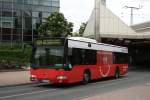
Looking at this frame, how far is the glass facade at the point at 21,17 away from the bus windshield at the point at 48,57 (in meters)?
38.8

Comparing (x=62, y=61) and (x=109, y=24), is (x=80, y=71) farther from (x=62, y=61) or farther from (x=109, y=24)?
(x=109, y=24)

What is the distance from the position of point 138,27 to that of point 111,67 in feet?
132

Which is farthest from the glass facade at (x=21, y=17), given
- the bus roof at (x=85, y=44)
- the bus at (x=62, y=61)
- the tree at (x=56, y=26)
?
the bus at (x=62, y=61)

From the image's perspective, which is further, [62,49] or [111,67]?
[111,67]

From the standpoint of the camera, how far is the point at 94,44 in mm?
25156

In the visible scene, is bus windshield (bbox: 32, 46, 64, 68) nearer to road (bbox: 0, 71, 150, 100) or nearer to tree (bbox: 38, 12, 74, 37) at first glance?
road (bbox: 0, 71, 150, 100)

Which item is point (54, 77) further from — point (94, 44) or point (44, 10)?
point (44, 10)

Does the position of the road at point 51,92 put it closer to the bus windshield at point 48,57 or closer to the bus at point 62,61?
the bus at point 62,61

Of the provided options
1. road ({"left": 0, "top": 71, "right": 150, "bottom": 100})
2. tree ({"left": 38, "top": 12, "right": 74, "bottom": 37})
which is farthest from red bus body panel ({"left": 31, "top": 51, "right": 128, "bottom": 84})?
tree ({"left": 38, "top": 12, "right": 74, "bottom": 37})

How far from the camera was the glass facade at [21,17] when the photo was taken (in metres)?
59.9

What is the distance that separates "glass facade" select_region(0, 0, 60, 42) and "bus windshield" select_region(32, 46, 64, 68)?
127 ft

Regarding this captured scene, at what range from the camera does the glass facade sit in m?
59.9

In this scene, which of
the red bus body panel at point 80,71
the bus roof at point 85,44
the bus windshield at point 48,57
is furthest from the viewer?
the bus roof at point 85,44

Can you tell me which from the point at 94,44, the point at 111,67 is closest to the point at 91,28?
the point at 111,67
